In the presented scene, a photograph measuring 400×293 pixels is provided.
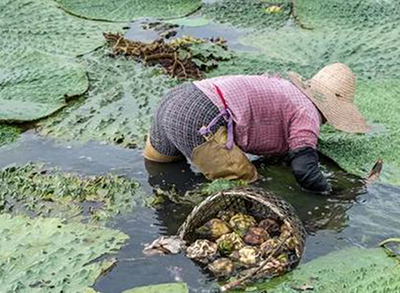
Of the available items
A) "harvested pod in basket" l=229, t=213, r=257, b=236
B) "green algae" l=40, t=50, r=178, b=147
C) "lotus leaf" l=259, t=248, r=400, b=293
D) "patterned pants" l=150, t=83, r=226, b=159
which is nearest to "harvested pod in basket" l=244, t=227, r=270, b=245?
"harvested pod in basket" l=229, t=213, r=257, b=236

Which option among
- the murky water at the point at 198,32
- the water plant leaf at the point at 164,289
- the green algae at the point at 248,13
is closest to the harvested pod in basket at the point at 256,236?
the water plant leaf at the point at 164,289

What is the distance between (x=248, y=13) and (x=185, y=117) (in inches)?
96.0

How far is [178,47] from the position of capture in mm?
4508

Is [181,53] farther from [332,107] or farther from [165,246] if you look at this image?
[165,246]

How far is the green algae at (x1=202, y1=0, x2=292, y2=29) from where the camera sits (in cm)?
519

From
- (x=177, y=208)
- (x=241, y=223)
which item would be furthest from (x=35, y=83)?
(x=241, y=223)

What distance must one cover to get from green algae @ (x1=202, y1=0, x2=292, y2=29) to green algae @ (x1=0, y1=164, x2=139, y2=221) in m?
2.26

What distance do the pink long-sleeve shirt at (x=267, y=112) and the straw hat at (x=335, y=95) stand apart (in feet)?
0.13

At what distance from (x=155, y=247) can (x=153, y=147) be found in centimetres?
71

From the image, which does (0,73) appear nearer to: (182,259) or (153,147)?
(153,147)

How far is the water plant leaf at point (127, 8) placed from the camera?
532 cm

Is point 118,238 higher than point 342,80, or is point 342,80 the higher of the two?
point 342,80

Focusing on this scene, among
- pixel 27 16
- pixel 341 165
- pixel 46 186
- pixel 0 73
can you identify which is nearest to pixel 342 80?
pixel 341 165

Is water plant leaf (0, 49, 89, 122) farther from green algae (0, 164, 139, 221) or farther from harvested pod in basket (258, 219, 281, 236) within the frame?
harvested pod in basket (258, 219, 281, 236)
